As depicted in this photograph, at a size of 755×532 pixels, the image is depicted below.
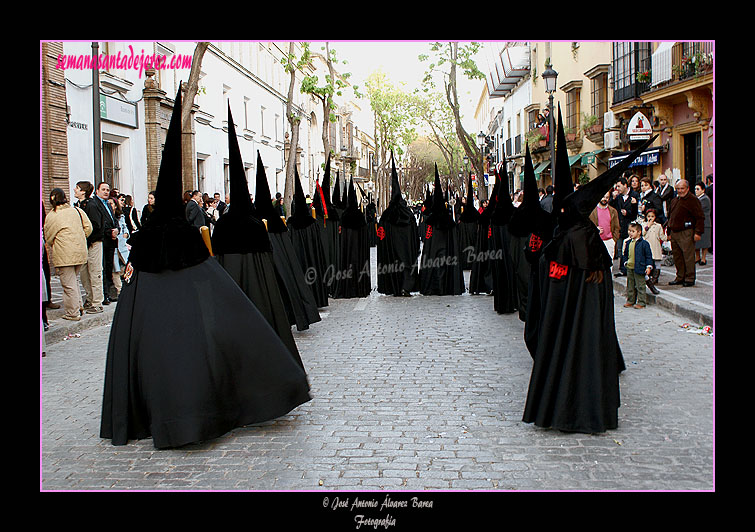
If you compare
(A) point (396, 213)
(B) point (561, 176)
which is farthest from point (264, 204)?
(A) point (396, 213)

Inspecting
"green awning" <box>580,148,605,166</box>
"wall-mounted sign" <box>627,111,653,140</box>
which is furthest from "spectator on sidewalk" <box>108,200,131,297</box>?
"green awning" <box>580,148,605,166</box>

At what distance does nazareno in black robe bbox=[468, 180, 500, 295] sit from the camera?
13.6 metres

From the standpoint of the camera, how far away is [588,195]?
5113 millimetres

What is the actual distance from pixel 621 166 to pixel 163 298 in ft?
10.7

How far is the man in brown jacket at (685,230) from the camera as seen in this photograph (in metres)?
12.8

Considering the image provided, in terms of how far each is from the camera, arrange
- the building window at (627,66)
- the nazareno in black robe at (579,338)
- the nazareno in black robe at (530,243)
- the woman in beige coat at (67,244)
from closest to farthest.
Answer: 1. the nazareno in black robe at (579,338)
2. the nazareno in black robe at (530,243)
3. the woman in beige coat at (67,244)
4. the building window at (627,66)

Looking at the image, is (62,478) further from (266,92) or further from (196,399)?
(266,92)

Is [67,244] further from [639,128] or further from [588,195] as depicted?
[639,128]

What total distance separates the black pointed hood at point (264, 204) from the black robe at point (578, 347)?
3.56 m

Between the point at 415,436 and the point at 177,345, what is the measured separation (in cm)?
181

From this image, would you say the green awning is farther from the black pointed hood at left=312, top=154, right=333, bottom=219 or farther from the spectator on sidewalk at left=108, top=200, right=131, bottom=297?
the spectator on sidewalk at left=108, top=200, right=131, bottom=297

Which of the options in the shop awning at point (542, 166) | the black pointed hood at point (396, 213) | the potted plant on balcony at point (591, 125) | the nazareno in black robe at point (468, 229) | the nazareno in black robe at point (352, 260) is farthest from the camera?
the shop awning at point (542, 166)

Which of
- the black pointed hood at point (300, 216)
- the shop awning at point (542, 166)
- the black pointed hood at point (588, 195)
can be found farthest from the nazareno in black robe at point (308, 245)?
the shop awning at point (542, 166)

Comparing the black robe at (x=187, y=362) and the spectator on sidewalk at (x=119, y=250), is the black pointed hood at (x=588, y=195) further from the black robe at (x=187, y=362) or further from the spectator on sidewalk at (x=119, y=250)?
the spectator on sidewalk at (x=119, y=250)
